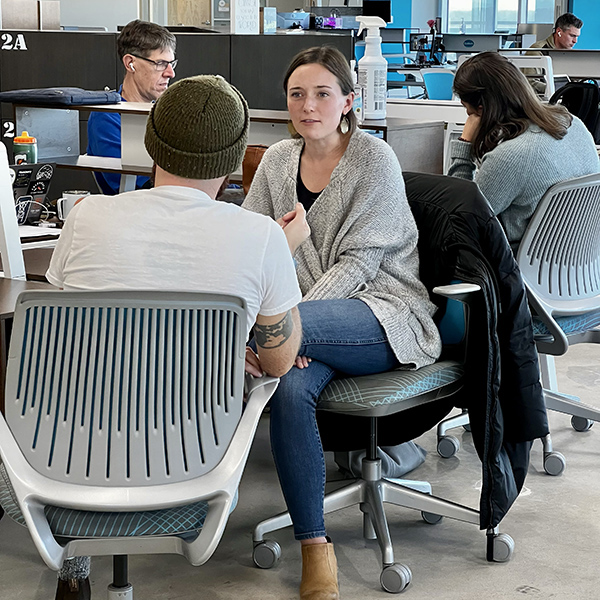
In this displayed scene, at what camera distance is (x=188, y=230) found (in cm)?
145

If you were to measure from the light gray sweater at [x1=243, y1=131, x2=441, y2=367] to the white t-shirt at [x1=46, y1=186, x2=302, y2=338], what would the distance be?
628 millimetres

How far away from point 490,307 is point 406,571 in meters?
0.61

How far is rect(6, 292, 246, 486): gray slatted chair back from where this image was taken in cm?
134

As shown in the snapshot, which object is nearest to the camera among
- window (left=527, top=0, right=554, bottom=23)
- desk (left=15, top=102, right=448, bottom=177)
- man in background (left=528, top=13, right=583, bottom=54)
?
desk (left=15, top=102, right=448, bottom=177)

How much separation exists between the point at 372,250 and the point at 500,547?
757 mm

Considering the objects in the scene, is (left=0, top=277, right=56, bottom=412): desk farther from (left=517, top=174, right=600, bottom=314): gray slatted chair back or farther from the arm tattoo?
(left=517, top=174, right=600, bottom=314): gray slatted chair back

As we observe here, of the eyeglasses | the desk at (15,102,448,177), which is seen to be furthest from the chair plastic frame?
the eyeglasses

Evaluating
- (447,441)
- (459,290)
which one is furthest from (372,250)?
(447,441)

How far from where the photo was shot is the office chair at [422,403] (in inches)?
78.0

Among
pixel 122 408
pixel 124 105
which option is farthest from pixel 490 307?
pixel 124 105

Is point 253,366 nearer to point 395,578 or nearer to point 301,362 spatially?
point 301,362

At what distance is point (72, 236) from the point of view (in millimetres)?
1491

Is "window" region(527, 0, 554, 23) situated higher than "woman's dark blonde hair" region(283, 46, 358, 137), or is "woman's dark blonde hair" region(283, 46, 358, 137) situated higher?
"window" region(527, 0, 554, 23)

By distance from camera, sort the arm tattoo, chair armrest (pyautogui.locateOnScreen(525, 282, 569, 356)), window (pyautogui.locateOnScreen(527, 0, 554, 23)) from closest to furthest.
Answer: the arm tattoo
chair armrest (pyautogui.locateOnScreen(525, 282, 569, 356))
window (pyautogui.locateOnScreen(527, 0, 554, 23))
